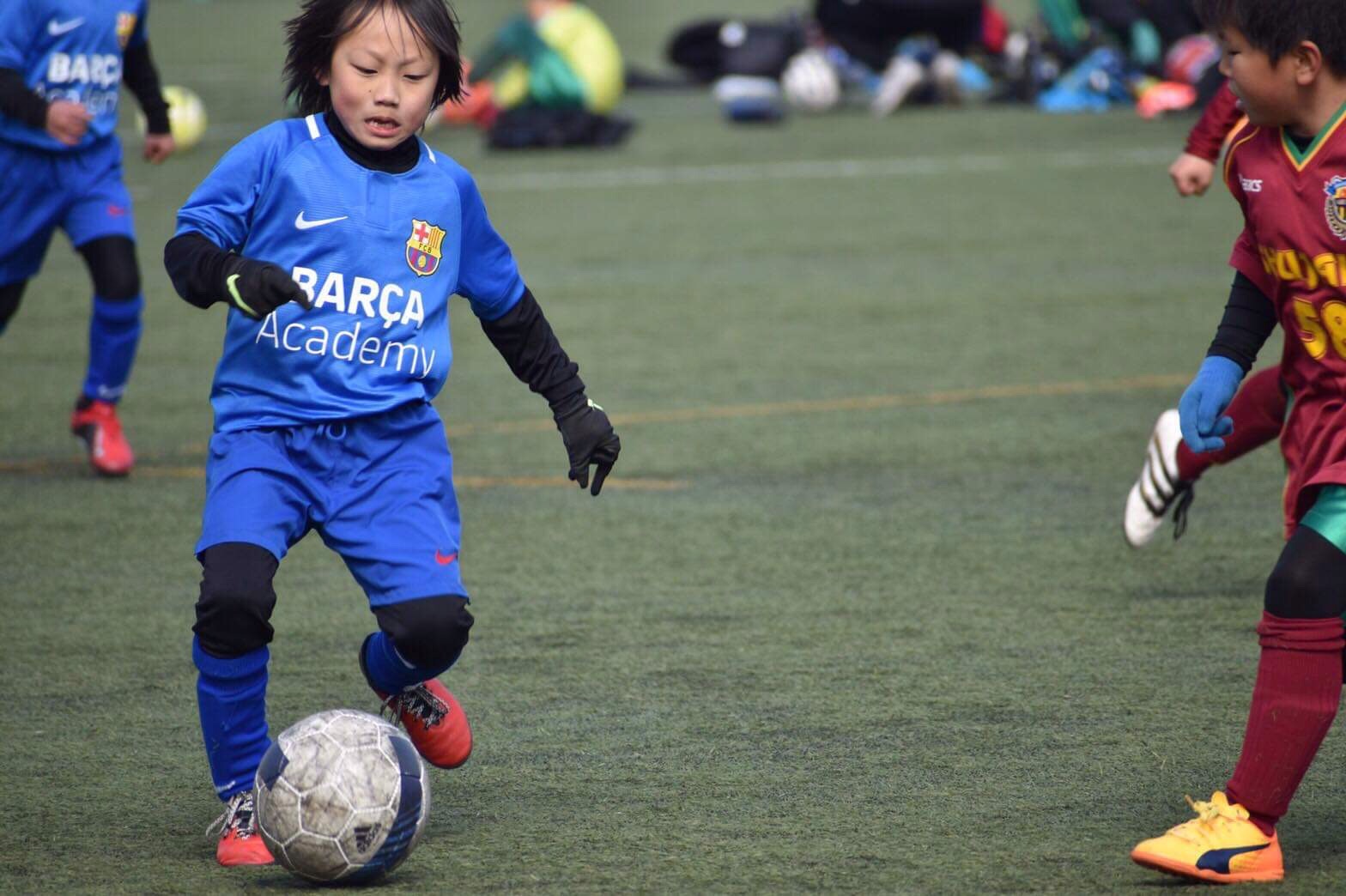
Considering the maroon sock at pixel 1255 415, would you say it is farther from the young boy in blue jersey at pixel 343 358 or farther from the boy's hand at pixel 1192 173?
the young boy in blue jersey at pixel 343 358

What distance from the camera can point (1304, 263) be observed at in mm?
3377

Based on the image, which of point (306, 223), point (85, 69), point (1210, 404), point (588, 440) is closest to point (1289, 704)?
point (1210, 404)

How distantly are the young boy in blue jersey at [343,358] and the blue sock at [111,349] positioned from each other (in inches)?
126

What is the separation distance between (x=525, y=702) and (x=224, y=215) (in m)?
1.37

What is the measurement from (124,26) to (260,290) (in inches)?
149

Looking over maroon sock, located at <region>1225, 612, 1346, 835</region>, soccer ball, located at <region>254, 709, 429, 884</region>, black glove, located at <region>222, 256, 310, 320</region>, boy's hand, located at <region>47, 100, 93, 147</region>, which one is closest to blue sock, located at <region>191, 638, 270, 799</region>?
soccer ball, located at <region>254, 709, 429, 884</region>

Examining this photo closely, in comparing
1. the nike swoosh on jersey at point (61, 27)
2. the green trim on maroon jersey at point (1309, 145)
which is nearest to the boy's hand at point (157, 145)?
the nike swoosh on jersey at point (61, 27)

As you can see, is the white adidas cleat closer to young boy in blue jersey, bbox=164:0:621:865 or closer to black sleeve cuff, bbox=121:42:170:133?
young boy in blue jersey, bbox=164:0:621:865

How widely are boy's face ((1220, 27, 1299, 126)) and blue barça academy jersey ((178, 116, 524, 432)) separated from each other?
4.71 feet

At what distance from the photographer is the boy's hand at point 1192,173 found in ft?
16.7

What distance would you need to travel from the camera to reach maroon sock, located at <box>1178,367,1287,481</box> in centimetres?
473

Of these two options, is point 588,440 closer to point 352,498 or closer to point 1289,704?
point 352,498

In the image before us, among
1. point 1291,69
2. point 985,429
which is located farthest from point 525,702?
point 985,429

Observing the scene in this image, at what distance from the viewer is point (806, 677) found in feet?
14.6
